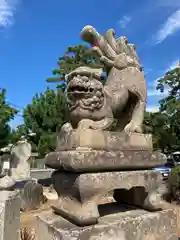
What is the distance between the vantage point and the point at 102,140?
1921mm

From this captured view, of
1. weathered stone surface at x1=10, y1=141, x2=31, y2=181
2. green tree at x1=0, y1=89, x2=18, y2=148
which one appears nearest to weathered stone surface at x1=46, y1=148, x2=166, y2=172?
green tree at x1=0, y1=89, x2=18, y2=148

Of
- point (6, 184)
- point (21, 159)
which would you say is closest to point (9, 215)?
point (6, 184)

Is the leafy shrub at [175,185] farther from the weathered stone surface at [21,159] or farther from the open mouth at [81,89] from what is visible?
the weathered stone surface at [21,159]

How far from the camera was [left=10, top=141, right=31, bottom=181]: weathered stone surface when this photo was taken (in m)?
11.9

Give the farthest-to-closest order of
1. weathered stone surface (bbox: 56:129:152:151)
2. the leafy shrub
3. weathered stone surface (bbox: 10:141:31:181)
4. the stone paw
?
weathered stone surface (bbox: 10:141:31:181), the leafy shrub, the stone paw, weathered stone surface (bbox: 56:129:152:151)

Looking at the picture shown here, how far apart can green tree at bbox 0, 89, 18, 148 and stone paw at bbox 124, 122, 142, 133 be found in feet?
23.5

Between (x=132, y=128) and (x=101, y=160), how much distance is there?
0.49 metres

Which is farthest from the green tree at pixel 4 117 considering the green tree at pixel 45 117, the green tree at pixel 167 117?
the green tree at pixel 167 117

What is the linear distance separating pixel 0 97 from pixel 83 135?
7.69 metres

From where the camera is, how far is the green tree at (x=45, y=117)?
12.1m

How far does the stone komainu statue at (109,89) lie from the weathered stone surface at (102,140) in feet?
0.21

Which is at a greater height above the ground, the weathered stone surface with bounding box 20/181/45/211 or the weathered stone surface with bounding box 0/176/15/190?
the weathered stone surface with bounding box 0/176/15/190

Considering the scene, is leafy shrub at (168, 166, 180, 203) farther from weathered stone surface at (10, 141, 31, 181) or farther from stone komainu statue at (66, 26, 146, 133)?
weathered stone surface at (10, 141, 31, 181)

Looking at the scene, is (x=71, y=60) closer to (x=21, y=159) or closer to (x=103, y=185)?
(x=21, y=159)
